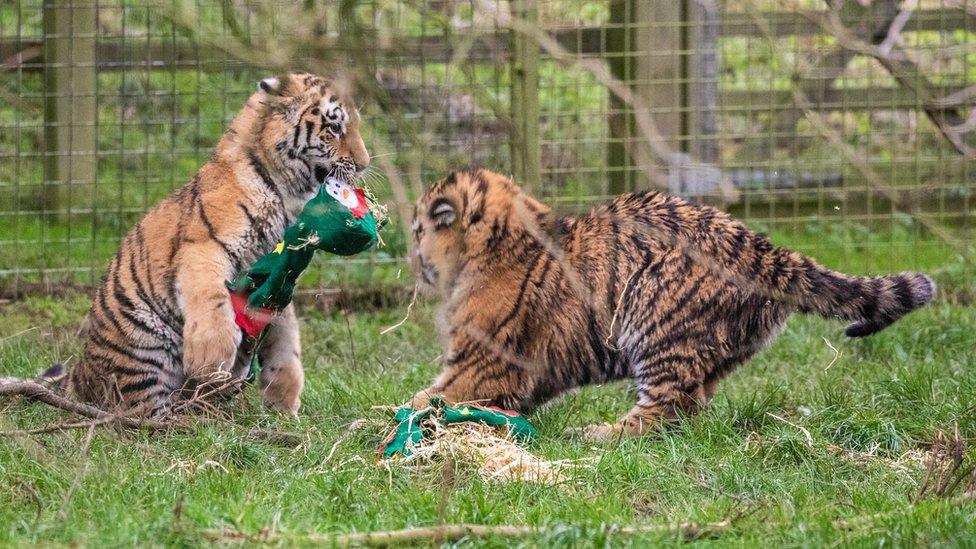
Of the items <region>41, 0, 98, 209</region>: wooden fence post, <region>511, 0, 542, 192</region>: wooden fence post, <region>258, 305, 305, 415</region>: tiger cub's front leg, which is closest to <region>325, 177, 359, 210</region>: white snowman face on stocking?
<region>258, 305, 305, 415</region>: tiger cub's front leg

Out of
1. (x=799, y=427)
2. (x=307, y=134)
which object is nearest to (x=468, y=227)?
(x=307, y=134)

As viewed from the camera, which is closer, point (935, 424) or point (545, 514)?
point (545, 514)

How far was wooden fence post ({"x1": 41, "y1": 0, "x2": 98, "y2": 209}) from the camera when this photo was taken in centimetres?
759

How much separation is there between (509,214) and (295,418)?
124 cm

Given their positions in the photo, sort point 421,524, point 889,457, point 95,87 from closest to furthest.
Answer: point 421,524 → point 889,457 → point 95,87

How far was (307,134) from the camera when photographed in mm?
5480

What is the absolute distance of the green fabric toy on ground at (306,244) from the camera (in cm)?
484

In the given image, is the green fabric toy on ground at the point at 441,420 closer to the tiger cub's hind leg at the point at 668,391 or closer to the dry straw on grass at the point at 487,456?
the dry straw on grass at the point at 487,456

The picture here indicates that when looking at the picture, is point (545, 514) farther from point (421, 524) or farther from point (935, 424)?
point (935, 424)

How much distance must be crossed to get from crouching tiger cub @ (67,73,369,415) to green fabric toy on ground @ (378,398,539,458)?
2.61ft

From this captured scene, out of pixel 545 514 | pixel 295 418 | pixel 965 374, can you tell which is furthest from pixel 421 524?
pixel 965 374

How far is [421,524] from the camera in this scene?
11.8 ft

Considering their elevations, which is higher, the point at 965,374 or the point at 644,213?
the point at 644,213

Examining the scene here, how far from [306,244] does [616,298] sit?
129 centimetres
